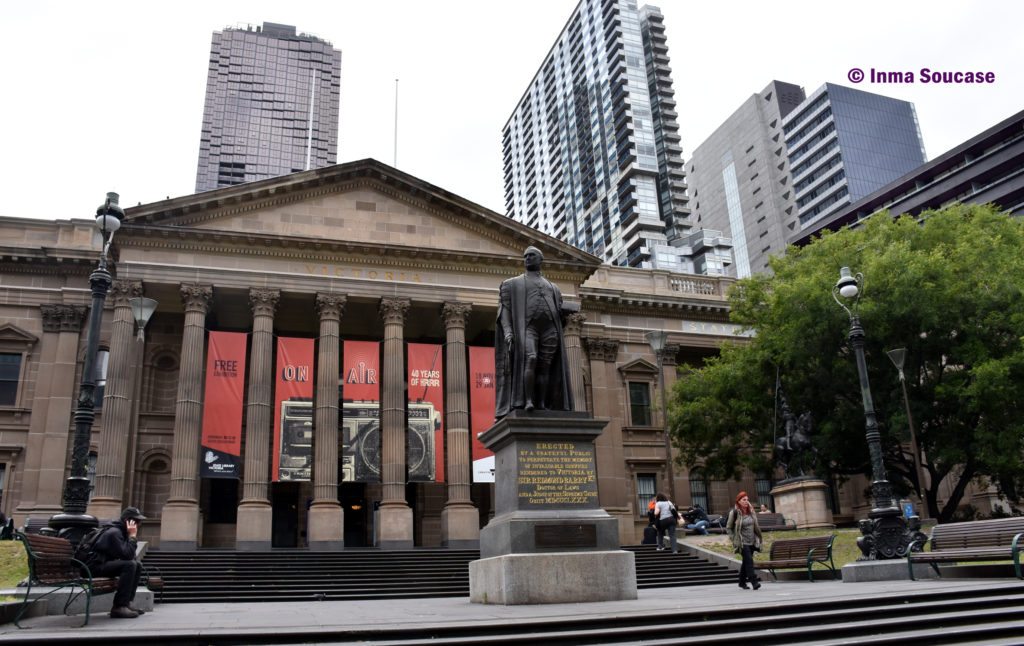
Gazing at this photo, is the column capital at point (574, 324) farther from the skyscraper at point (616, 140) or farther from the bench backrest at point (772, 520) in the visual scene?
the skyscraper at point (616, 140)

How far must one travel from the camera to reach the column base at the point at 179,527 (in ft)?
89.1

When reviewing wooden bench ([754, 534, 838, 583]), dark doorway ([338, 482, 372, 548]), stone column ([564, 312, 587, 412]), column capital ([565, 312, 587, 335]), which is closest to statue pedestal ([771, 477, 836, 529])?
wooden bench ([754, 534, 838, 583])

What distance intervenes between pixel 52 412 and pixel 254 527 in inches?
394

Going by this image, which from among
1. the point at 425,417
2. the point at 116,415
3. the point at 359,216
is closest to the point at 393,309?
the point at 359,216

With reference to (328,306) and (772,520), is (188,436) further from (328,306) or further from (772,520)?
(772,520)

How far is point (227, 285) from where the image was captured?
102 ft

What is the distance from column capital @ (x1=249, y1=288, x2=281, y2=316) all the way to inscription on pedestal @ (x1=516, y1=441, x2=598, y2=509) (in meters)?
22.0

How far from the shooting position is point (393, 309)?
32.8 meters

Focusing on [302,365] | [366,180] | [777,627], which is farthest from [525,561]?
[366,180]

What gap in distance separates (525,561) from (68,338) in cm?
2792

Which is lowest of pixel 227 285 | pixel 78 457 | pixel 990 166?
pixel 78 457

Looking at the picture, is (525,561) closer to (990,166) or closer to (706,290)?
(706,290)

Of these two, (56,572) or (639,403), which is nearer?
(56,572)

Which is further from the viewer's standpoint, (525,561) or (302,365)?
(302,365)
